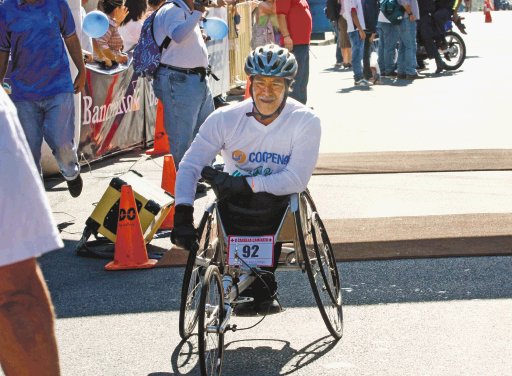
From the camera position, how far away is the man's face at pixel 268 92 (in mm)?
5945

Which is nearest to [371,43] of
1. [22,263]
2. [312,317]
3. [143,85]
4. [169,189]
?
[143,85]

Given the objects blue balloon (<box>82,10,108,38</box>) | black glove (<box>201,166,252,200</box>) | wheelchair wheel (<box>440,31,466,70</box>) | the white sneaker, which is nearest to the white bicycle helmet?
black glove (<box>201,166,252,200</box>)

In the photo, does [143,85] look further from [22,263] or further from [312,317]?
[22,263]

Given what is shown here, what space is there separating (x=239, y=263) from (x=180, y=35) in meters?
4.02

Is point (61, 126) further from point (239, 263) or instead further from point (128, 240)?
point (239, 263)

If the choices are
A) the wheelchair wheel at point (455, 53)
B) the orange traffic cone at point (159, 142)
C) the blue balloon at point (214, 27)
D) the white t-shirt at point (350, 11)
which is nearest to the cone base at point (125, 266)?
the blue balloon at point (214, 27)

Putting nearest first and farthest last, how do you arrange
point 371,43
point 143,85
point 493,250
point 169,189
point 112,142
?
point 493,250 < point 169,189 < point 112,142 < point 143,85 < point 371,43

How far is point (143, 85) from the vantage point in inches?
563

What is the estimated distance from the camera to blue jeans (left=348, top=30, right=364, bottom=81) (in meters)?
20.9

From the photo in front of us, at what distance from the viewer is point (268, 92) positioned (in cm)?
598

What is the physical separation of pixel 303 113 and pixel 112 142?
24.5 ft

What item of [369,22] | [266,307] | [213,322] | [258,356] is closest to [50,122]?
[266,307]

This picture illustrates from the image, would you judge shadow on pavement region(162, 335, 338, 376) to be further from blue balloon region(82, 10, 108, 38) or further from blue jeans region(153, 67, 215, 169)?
blue balloon region(82, 10, 108, 38)

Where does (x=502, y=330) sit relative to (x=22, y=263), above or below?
below
